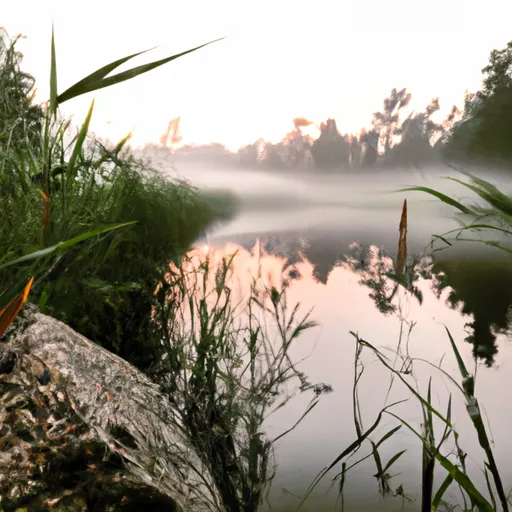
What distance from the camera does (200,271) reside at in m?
1.77

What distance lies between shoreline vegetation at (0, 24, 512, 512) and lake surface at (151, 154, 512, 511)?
0.04 meters

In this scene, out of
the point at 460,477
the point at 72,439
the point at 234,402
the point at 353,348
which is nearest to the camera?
the point at 72,439

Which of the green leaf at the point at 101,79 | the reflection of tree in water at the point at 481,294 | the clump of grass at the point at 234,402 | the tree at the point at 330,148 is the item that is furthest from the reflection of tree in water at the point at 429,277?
the green leaf at the point at 101,79

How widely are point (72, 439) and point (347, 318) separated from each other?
117 cm

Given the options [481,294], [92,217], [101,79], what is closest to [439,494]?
[101,79]

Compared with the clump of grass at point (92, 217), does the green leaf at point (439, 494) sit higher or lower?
lower

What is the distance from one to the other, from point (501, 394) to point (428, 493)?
2.72 feet

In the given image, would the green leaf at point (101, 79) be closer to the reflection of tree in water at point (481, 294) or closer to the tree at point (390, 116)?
the tree at point (390, 116)

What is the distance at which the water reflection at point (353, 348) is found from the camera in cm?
170

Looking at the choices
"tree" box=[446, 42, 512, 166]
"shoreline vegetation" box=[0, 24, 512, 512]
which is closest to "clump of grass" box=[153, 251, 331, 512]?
"shoreline vegetation" box=[0, 24, 512, 512]

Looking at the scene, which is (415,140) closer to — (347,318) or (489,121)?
(489,121)

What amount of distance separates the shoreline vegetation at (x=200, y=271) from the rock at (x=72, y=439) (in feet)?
0.99

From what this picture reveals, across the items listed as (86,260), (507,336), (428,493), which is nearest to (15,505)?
(428,493)

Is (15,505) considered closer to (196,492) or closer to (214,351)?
(196,492)
